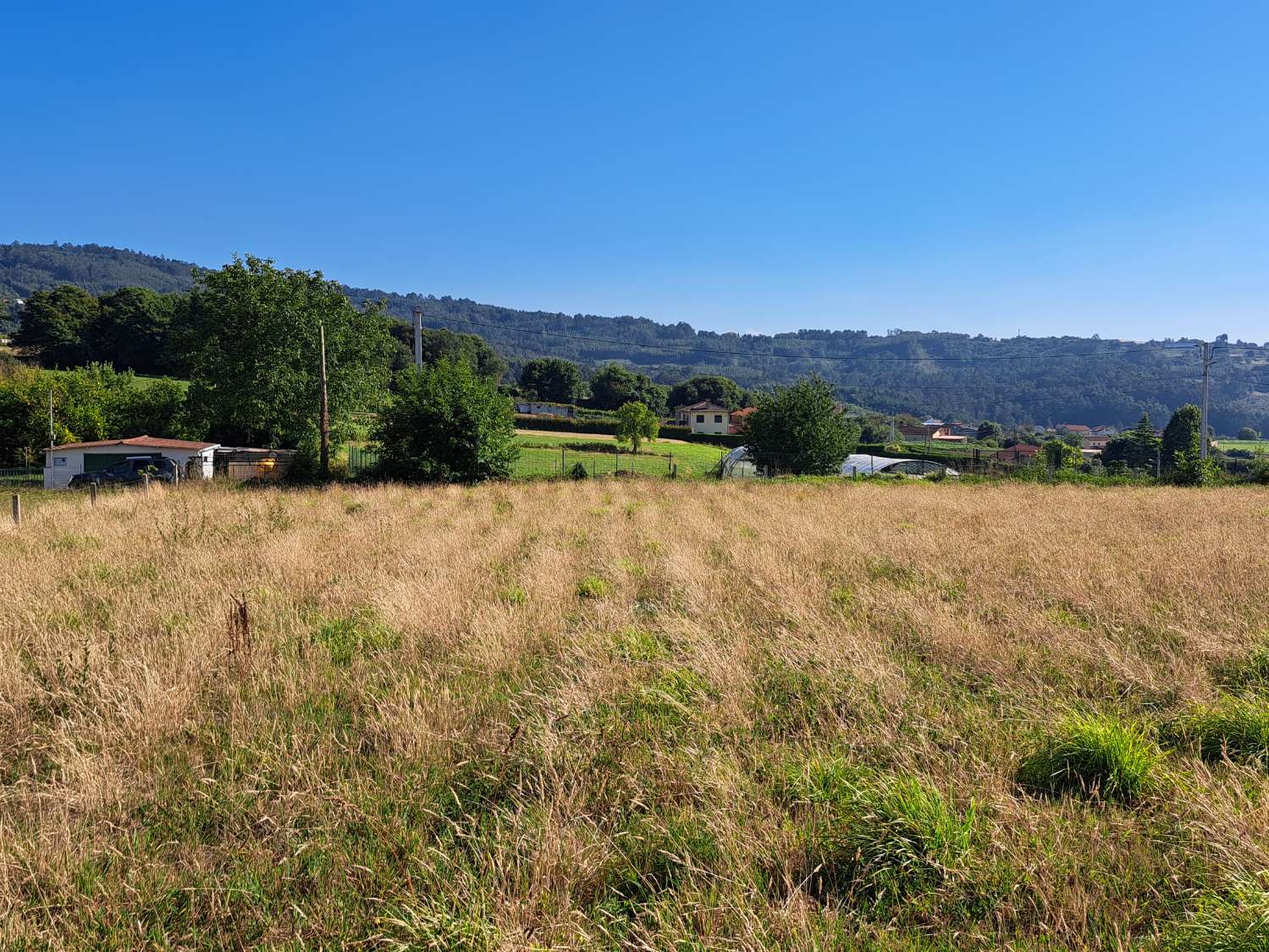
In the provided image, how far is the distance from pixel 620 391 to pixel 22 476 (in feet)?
267

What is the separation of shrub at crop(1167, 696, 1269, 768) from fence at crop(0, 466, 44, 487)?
3957 cm

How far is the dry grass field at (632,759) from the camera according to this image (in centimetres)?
258

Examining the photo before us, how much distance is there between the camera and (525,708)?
4273 millimetres

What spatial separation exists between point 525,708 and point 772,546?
21.0ft

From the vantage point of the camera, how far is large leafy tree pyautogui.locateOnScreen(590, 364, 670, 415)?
352ft

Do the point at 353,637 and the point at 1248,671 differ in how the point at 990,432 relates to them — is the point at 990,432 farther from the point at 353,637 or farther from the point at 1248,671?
the point at 353,637

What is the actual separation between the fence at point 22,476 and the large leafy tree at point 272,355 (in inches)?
290

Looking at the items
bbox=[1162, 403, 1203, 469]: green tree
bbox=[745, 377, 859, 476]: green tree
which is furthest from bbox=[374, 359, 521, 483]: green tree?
bbox=[1162, 403, 1203, 469]: green tree

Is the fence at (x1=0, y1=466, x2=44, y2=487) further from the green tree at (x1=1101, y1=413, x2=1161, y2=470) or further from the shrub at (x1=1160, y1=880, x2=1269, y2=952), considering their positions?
the green tree at (x1=1101, y1=413, x2=1161, y2=470)

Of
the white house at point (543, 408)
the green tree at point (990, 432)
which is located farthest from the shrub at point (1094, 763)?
the green tree at point (990, 432)

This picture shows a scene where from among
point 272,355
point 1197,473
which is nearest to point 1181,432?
point 1197,473

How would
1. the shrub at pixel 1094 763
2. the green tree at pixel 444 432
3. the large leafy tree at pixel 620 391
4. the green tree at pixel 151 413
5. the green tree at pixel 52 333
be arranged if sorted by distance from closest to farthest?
the shrub at pixel 1094 763 < the green tree at pixel 444 432 < the green tree at pixel 151 413 < the green tree at pixel 52 333 < the large leafy tree at pixel 620 391

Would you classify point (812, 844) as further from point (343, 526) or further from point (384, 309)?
point (384, 309)

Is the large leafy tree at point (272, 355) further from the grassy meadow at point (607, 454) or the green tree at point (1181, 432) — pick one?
the green tree at point (1181, 432)
